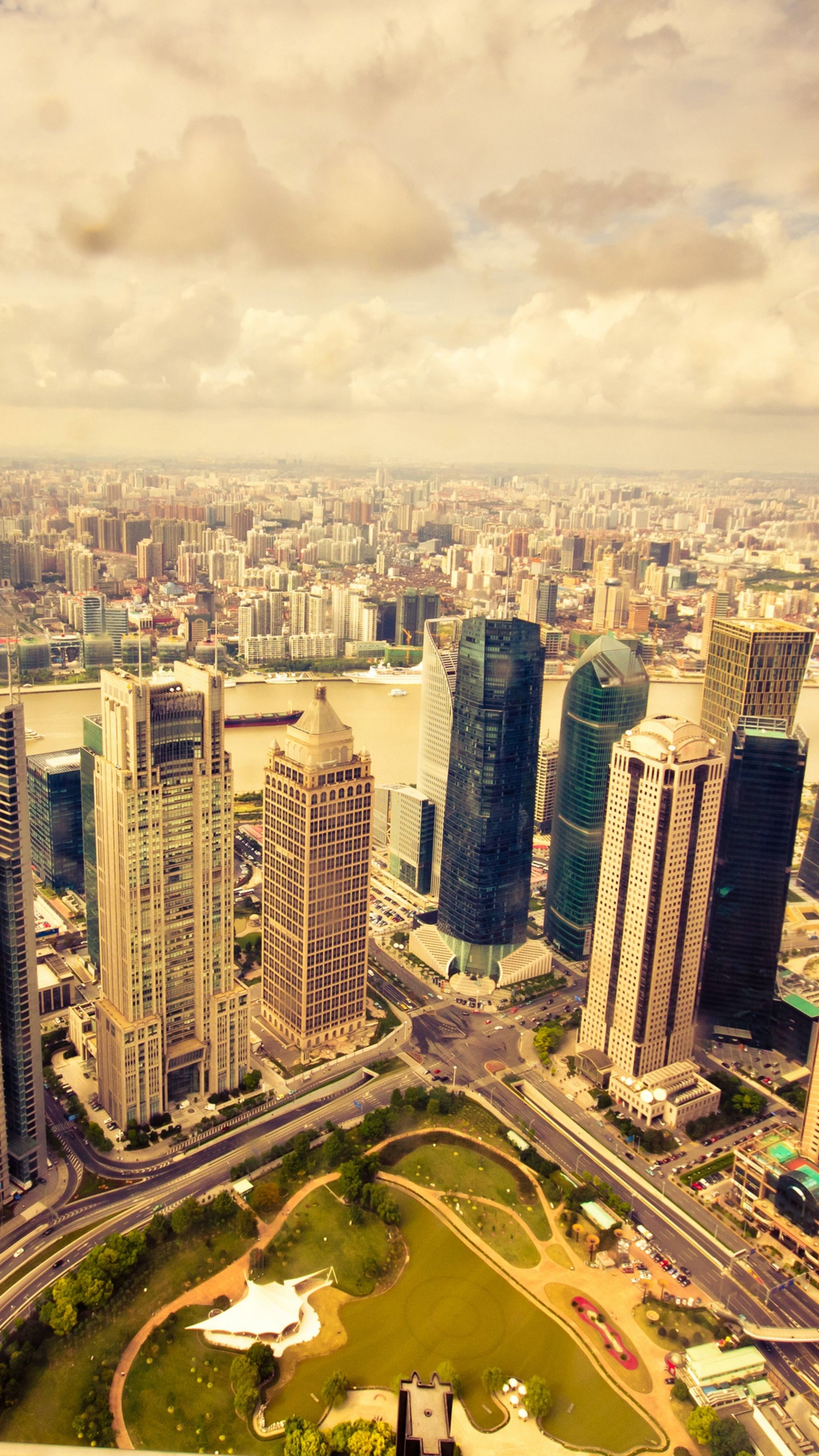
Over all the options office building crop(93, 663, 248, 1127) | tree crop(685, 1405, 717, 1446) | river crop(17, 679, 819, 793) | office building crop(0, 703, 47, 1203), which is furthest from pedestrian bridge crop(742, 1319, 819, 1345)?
river crop(17, 679, 819, 793)

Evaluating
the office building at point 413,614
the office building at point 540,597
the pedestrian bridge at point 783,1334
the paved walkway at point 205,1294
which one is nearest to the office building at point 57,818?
the paved walkway at point 205,1294

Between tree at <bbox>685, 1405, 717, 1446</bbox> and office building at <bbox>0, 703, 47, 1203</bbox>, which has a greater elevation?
office building at <bbox>0, 703, 47, 1203</bbox>

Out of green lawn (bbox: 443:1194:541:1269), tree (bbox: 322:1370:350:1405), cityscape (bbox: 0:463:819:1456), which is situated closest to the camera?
tree (bbox: 322:1370:350:1405)

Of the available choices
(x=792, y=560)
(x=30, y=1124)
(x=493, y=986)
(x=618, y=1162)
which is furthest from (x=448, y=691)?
(x=30, y=1124)

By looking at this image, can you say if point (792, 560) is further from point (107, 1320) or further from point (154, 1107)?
point (107, 1320)

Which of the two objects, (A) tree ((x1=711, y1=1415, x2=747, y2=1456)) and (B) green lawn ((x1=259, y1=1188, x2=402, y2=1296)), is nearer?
(A) tree ((x1=711, y1=1415, x2=747, y2=1456))

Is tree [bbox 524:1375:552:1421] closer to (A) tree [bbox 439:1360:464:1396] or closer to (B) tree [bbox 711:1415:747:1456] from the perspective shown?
(A) tree [bbox 439:1360:464:1396]
